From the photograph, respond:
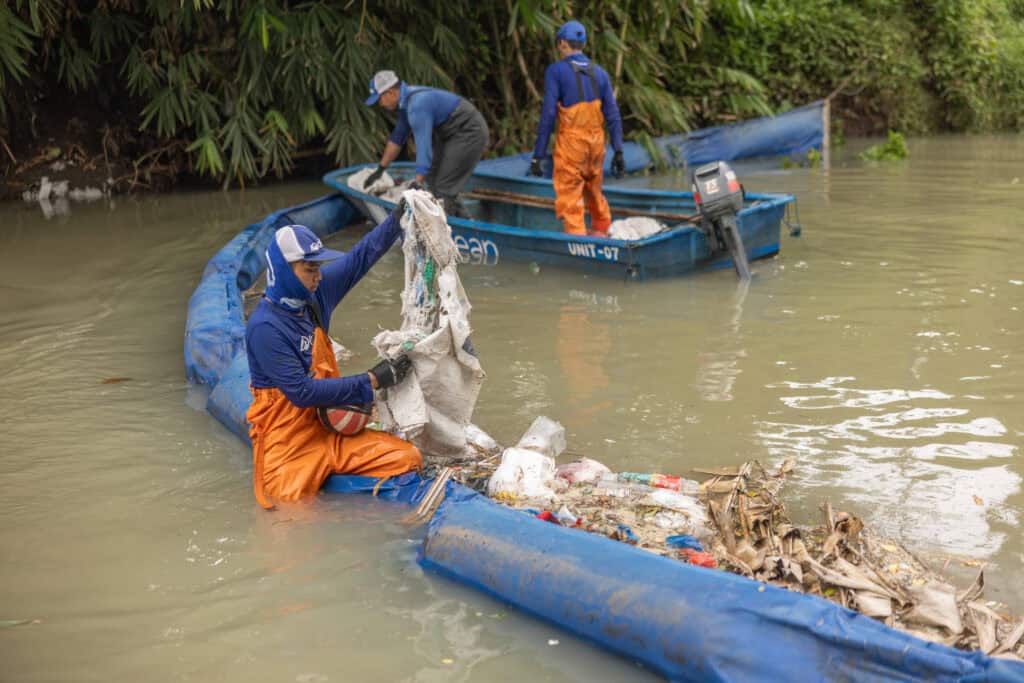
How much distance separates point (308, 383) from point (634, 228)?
5.34 metres

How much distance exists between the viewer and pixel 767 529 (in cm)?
402

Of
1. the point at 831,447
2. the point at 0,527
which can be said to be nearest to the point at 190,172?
the point at 0,527

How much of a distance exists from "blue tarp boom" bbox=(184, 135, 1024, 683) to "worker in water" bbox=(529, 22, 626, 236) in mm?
4904

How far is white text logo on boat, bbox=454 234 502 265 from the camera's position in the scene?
363 inches

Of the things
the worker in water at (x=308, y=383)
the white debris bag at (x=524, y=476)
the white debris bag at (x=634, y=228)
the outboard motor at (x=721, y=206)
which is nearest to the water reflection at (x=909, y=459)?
the white debris bag at (x=524, y=476)

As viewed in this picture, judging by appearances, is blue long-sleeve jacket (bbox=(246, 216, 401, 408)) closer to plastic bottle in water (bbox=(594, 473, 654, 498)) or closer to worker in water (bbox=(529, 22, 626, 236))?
plastic bottle in water (bbox=(594, 473, 654, 498))

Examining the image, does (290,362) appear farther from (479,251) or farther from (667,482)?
(479,251)

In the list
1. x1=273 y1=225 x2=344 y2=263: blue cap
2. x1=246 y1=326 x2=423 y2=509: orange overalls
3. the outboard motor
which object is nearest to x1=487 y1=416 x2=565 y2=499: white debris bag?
x1=246 y1=326 x2=423 y2=509: orange overalls

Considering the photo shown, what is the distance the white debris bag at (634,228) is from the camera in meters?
9.23

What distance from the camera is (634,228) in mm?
9320

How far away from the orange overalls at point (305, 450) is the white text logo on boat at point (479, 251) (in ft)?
14.8

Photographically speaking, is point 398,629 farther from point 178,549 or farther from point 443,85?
point 443,85

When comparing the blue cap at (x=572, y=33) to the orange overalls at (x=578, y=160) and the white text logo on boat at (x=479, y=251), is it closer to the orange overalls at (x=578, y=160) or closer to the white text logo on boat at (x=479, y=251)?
the orange overalls at (x=578, y=160)

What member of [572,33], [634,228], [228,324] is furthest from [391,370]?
[572,33]
